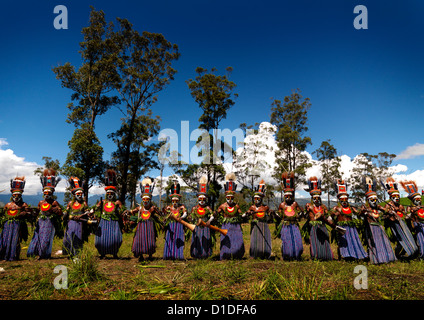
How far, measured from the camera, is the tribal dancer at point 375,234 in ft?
21.7

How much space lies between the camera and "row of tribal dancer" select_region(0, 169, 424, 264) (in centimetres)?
688

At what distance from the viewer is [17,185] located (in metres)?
7.32

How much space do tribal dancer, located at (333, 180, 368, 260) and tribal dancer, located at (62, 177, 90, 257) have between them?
7.15 m

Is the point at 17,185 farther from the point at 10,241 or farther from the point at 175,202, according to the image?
the point at 175,202

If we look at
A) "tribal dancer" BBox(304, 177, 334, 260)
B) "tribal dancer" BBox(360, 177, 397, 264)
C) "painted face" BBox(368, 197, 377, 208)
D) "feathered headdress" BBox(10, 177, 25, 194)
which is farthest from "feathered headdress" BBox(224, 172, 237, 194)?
"feathered headdress" BBox(10, 177, 25, 194)

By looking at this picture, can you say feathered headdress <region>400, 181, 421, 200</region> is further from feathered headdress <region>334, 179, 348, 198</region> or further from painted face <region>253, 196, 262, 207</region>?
painted face <region>253, 196, 262, 207</region>

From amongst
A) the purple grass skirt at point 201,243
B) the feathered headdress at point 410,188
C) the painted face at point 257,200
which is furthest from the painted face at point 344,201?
the purple grass skirt at point 201,243

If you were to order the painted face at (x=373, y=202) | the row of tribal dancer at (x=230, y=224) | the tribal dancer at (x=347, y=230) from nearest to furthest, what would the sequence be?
the tribal dancer at (x=347, y=230) < the row of tribal dancer at (x=230, y=224) < the painted face at (x=373, y=202)

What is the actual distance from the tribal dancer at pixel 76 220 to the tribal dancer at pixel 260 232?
15.7ft

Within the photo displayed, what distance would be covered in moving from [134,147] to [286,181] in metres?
19.9

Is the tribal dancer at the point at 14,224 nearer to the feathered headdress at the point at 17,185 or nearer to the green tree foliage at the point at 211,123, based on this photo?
the feathered headdress at the point at 17,185

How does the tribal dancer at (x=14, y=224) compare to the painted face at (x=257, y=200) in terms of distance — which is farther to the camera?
the painted face at (x=257, y=200)

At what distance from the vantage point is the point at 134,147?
81.3 ft
